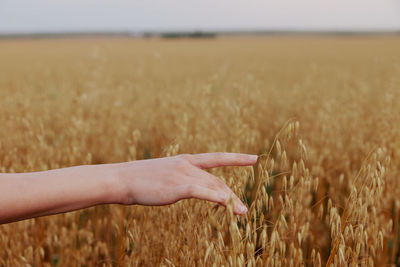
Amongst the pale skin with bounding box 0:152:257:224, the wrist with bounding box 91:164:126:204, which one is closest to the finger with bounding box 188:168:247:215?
the pale skin with bounding box 0:152:257:224

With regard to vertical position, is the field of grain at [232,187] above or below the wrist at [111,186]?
below

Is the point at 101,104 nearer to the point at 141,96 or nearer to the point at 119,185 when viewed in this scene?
the point at 141,96

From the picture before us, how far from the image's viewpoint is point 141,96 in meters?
5.32

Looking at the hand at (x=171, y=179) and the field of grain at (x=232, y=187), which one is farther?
the field of grain at (x=232, y=187)

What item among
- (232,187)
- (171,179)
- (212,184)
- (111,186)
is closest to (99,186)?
A: (111,186)

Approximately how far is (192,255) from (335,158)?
1985 mm

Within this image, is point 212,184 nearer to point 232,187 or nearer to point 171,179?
point 171,179

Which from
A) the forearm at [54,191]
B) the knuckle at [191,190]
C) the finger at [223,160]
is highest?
the finger at [223,160]

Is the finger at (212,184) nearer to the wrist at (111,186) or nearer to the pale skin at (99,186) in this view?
the pale skin at (99,186)

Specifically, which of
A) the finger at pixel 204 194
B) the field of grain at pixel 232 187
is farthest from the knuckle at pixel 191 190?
the field of grain at pixel 232 187

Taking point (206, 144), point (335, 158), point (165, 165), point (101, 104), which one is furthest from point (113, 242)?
point (101, 104)

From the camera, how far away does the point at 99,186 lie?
1.04 m

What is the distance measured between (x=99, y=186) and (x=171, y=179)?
18 cm

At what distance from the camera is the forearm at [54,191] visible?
3.32 feet
